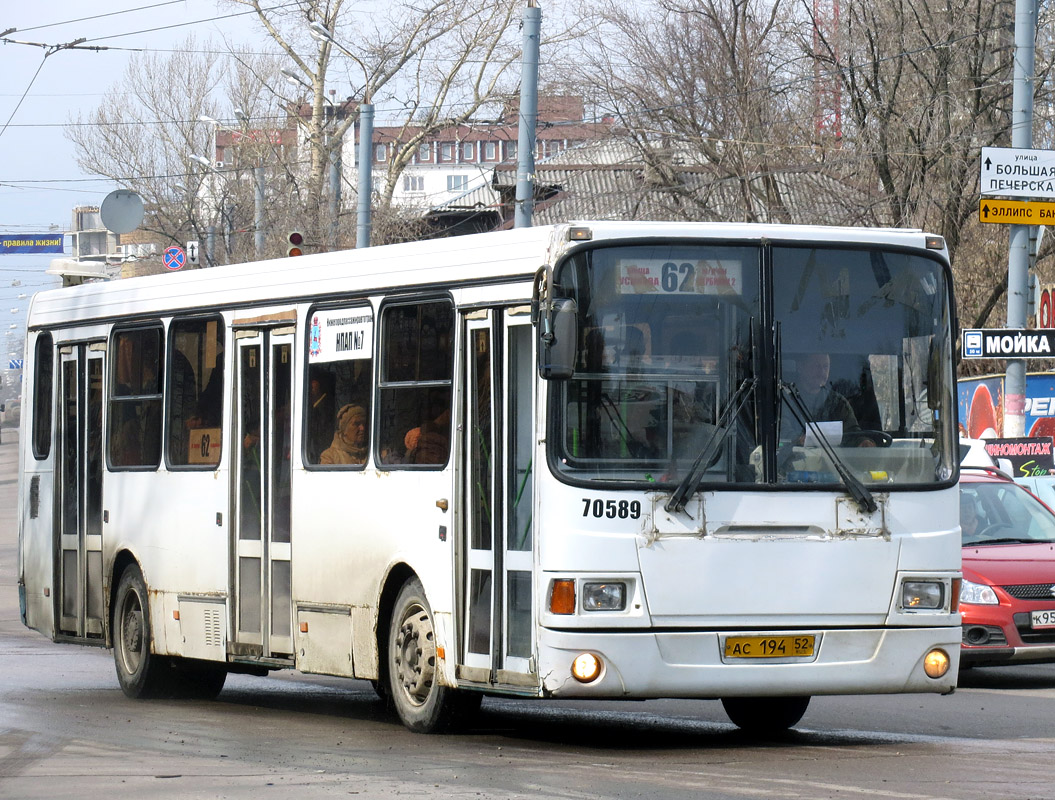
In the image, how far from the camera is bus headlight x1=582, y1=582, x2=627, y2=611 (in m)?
8.98

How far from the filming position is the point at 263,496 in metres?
11.9

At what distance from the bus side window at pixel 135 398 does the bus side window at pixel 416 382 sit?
10.2ft

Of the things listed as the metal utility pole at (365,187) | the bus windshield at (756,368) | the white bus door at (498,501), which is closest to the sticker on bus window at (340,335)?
the white bus door at (498,501)

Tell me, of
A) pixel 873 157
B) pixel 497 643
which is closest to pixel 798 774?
pixel 497 643

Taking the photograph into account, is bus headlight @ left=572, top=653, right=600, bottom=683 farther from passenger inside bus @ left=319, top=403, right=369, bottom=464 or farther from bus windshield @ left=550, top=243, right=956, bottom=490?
passenger inside bus @ left=319, top=403, right=369, bottom=464

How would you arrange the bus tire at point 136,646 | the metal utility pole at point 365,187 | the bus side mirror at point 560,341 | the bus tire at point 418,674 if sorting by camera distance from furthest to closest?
the metal utility pole at point 365,187
the bus tire at point 136,646
the bus tire at point 418,674
the bus side mirror at point 560,341

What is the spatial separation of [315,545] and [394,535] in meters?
1.00

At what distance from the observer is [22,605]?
1510 centimetres

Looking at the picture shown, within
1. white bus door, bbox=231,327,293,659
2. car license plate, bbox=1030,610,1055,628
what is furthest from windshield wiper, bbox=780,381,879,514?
car license plate, bbox=1030,610,1055,628

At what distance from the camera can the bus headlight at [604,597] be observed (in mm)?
8977

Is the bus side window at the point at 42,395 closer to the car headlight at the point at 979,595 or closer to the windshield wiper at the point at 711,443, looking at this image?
the car headlight at the point at 979,595

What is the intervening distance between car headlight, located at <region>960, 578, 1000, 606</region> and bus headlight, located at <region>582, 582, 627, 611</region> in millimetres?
5517

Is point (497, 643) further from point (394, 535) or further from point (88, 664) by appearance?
point (88, 664)

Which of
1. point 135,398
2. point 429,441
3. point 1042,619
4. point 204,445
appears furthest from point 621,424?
point 1042,619
